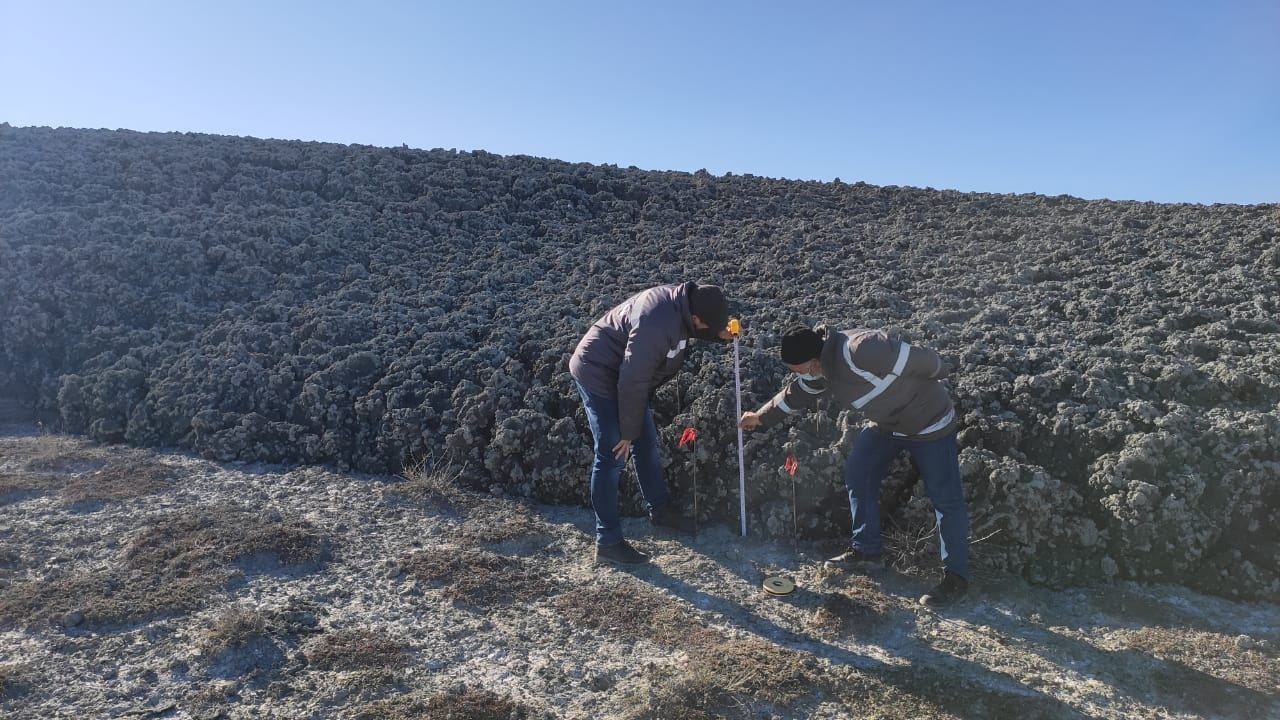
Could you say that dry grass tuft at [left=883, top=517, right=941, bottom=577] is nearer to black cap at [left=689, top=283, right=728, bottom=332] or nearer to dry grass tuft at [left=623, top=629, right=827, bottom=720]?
dry grass tuft at [left=623, top=629, right=827, bottom=720]

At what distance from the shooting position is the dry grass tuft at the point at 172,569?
14.2 feet

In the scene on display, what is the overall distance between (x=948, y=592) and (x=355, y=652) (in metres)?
3.05

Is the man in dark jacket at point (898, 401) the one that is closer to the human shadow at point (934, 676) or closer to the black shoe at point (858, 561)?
the black shoe at point (858, 561)

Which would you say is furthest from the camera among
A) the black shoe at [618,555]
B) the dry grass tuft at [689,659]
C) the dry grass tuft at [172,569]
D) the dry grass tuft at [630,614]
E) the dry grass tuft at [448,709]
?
the black shoe at [618,555]

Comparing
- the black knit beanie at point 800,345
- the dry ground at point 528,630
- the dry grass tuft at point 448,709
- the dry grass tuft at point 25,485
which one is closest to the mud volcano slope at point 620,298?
the dry ground at point 528,630

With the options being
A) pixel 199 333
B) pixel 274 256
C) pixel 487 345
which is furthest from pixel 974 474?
pixel 274 256

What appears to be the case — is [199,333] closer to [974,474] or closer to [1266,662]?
[974,474]

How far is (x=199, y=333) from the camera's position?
26.4 ft

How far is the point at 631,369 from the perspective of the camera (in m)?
4.51

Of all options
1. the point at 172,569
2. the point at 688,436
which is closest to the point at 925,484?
the point at 688,436

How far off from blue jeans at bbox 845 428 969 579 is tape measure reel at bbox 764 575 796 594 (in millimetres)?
486

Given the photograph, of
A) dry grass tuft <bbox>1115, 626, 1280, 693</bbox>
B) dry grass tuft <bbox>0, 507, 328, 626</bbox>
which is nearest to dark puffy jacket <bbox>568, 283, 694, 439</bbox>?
dry grass tuft <bbox>0, 507, 328, 626</bbox>

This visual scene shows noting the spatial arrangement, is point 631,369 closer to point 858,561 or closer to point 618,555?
point 618,555

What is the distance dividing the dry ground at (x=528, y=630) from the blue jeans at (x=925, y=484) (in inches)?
11.1
